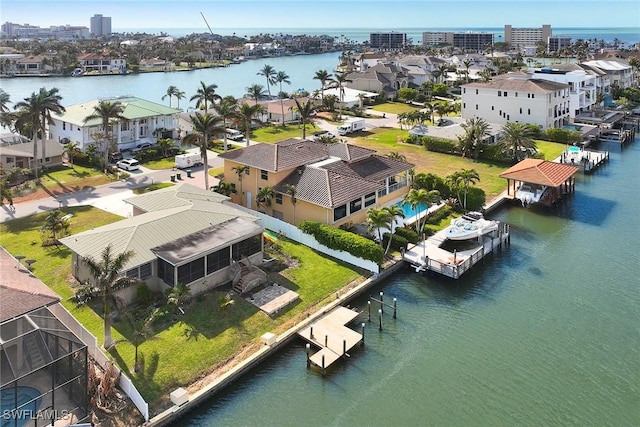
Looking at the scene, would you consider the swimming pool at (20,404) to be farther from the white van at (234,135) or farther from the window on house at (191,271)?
the white van at (234,135)

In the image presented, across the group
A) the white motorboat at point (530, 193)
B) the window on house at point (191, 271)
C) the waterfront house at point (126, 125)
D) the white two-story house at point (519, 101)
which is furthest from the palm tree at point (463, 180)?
the white two-story house at point (519, 101)

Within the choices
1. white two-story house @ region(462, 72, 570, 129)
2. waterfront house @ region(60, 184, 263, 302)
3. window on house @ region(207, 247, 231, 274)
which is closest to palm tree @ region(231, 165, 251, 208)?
waterfront house @ region(60, 184, 263, 302)

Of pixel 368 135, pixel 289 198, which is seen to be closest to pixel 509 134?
pixel 368 135

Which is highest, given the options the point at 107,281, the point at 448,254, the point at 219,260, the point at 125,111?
the point at 125,111

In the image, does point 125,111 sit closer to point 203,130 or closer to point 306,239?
point 203,130

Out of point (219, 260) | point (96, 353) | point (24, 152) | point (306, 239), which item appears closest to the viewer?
point (96, 353)

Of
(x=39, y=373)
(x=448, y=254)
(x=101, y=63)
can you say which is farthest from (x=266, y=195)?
(x=101, y=63)

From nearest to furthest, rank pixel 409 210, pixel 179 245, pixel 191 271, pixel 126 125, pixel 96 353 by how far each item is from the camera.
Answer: pixel 96 353
pixel 191 271
pixel 179 245
pixel 409 210
pixel 126 125

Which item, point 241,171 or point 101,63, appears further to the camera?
point 101,63
